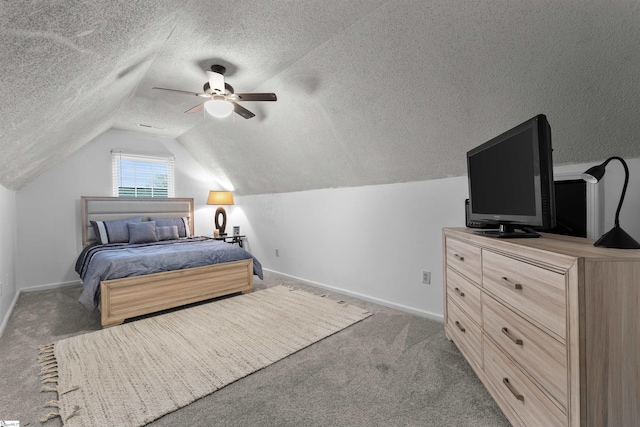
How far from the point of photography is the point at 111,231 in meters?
4.07

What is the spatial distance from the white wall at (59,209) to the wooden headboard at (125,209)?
152 mm

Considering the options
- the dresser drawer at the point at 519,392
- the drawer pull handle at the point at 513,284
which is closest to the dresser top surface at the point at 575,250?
the drawer pull handle at the point at 513,284

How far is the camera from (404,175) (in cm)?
300

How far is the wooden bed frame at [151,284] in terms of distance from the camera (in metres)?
2.75

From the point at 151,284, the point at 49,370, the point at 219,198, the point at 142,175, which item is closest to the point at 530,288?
the point at 49,370

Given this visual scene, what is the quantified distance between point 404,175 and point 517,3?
1650 millimetres

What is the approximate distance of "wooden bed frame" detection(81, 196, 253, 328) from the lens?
2.75m

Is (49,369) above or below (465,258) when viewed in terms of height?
below

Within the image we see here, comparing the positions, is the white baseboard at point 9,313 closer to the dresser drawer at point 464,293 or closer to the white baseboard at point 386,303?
the white baseboard at point 386,303

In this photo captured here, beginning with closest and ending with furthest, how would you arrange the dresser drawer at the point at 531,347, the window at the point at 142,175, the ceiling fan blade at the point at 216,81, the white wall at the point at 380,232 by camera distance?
the dresser drawer at the point at 531,347, the ceiling fan blade at the point at 216,81, the white wall at the point at 380,232, the window at the point at 142,175

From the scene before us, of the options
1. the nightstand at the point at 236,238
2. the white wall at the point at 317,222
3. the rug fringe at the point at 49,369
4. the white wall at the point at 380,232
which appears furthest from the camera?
the nightstand at the point at 236,238

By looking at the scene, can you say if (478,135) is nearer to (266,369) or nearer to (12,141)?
(266,369)

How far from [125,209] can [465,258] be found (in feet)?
15.8

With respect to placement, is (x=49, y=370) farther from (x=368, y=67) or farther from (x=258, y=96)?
(x=368, y=67)
